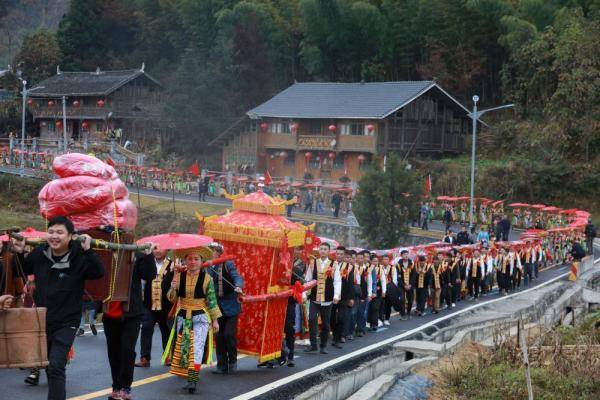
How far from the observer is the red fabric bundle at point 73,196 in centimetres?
866

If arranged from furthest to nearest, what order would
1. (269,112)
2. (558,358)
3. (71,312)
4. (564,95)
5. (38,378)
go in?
(269,112) → (564,95) → (558,358) → (38,378) → (71,312)

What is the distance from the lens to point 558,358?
12.8 meters

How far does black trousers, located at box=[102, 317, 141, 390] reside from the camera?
9.23 m

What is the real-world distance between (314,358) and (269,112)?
42.6 meters

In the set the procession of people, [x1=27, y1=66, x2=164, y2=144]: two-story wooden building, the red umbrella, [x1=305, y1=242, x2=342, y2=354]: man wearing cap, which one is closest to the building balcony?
[x1=27, y1=66, x2=164, y2=144]: two-story wooden building

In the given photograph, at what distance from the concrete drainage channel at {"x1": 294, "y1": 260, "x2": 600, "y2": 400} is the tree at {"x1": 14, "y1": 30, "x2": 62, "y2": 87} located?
5477 cm

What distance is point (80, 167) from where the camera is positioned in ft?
29.2

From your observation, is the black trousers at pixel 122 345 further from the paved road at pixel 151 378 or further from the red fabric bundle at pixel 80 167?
the red fabric bundle at pixel 80 167

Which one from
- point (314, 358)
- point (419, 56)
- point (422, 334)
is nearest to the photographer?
point (314, 358)

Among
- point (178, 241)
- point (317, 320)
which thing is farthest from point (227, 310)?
point (317, 320)

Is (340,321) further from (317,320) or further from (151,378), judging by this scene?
(151,378)

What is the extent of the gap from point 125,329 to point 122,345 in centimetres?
17

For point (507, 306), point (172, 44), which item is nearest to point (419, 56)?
point (172, 44)

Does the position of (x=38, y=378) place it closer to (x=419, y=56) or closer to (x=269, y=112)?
(x=269, y=112)
